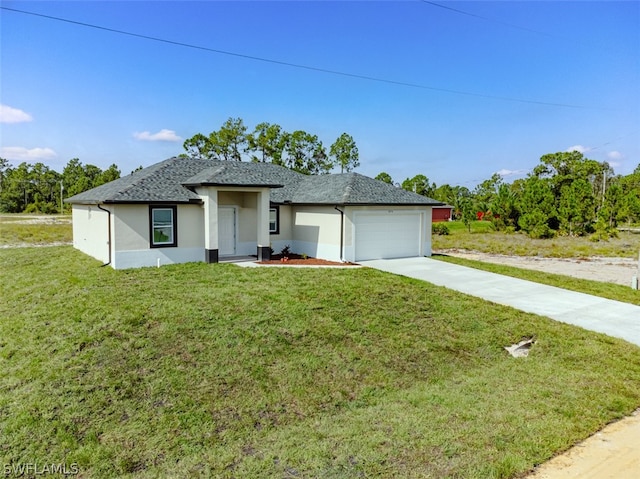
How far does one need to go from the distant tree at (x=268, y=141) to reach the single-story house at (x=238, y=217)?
71.2 feet

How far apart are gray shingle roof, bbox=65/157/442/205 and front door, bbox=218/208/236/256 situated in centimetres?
165

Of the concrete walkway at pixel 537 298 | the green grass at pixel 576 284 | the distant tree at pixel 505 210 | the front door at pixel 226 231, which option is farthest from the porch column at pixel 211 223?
the distant tree at pixel 505 210

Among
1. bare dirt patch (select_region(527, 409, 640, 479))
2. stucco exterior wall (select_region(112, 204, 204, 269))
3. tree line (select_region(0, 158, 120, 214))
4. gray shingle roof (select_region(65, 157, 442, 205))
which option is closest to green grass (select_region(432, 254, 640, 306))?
gray shingle roof (select_region(65, 157, 442, 205))

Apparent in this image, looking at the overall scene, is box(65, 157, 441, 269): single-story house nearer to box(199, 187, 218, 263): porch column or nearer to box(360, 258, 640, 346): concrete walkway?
box(199, 187, 218, 263): porch column

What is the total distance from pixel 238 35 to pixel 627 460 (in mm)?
15167

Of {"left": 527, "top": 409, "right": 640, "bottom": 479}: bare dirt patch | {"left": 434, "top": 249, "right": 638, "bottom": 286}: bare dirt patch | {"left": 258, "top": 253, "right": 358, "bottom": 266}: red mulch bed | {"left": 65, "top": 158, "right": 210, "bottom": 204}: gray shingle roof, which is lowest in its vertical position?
{"left": 527, "top": 409, "right": 640, "bottom": 479}: bare dirt patch

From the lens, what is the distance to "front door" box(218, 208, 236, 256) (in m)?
17.2

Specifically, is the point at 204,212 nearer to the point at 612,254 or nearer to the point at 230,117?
the point at 612,254

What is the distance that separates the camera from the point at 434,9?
13820 mm

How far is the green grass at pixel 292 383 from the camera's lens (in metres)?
4.85

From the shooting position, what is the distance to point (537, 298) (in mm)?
12102

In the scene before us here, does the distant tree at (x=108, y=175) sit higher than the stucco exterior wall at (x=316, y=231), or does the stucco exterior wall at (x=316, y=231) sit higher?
the distant tree at (x=108, y=175)

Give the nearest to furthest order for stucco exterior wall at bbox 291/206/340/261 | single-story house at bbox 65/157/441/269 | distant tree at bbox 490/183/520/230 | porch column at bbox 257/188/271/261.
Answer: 1. single-story house at bbox 65/157/441/269
2. porch column at bbox 257/188/271/261
3. stucco exterior wall at bbox 291/206/340/261
4. distant tree at bbox 490/183/520/230

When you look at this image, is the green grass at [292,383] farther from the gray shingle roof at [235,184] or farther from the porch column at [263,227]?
the porch column at [263,227]
